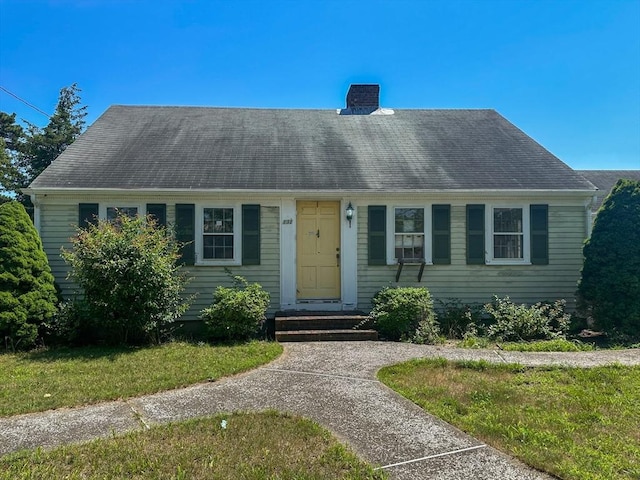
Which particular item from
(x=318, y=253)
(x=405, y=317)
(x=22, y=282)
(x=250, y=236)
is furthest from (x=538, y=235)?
(x=22, y=282)

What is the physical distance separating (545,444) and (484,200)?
6.59 m

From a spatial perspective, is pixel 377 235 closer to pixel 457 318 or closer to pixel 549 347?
pixel 457 318

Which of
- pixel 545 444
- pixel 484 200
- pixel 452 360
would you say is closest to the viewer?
pixel 545 444

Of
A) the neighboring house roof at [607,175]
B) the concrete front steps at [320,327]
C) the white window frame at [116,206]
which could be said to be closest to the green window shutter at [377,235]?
the concrete front steps at [320,327]

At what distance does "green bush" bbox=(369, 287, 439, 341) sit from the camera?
7.98 metres

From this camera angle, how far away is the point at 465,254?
9.27m

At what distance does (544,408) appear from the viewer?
436 cm

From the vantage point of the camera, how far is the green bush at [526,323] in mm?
8164

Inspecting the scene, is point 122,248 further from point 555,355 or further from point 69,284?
point 555,355

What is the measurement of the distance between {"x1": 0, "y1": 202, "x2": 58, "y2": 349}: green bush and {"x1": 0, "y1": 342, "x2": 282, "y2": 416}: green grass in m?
0.46

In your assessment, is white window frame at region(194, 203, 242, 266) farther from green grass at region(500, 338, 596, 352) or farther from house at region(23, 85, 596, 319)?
green grass at region(500, 338, 596, 352)

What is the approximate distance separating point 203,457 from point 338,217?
6.61 meters

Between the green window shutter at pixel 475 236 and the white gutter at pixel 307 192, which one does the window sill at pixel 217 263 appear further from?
the green window shutter at pixel 475 236

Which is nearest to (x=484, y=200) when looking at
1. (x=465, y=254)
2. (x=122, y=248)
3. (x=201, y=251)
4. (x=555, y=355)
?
(x=465, y=254)
